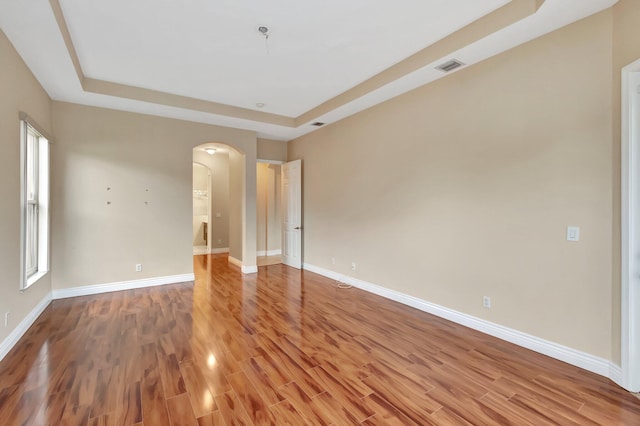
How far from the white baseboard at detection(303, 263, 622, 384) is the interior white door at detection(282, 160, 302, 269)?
2401mm

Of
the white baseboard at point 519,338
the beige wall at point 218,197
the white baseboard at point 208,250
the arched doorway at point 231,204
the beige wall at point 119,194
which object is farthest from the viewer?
the white baseboard at point 208,250

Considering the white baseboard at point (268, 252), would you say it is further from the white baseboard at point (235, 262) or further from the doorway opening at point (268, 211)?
the white baseboard at point (235, 262)

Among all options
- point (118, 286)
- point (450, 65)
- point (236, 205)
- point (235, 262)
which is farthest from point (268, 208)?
point (450, 65)

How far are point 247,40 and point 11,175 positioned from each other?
2.69 m

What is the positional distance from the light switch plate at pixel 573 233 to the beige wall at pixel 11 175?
200 inches

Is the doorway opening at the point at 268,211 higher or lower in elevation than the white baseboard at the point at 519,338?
higher

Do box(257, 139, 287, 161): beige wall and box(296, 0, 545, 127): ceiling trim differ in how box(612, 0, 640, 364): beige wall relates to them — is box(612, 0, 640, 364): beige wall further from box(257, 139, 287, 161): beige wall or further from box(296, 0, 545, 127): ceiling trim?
box(257, 139, 287, 161): beige wall

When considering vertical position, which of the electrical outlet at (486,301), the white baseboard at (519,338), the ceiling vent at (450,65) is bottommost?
the white baseboard at (519,338)

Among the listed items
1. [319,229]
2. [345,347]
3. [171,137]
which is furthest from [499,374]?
[171,137]

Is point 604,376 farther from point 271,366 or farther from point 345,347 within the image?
point 271,366

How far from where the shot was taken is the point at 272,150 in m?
6.64

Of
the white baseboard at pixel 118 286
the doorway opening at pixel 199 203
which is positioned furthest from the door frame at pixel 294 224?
the doorway opening at pixel 199 203

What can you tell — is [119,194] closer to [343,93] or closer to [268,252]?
[343,93]

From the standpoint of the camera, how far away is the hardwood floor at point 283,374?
1.92 m
